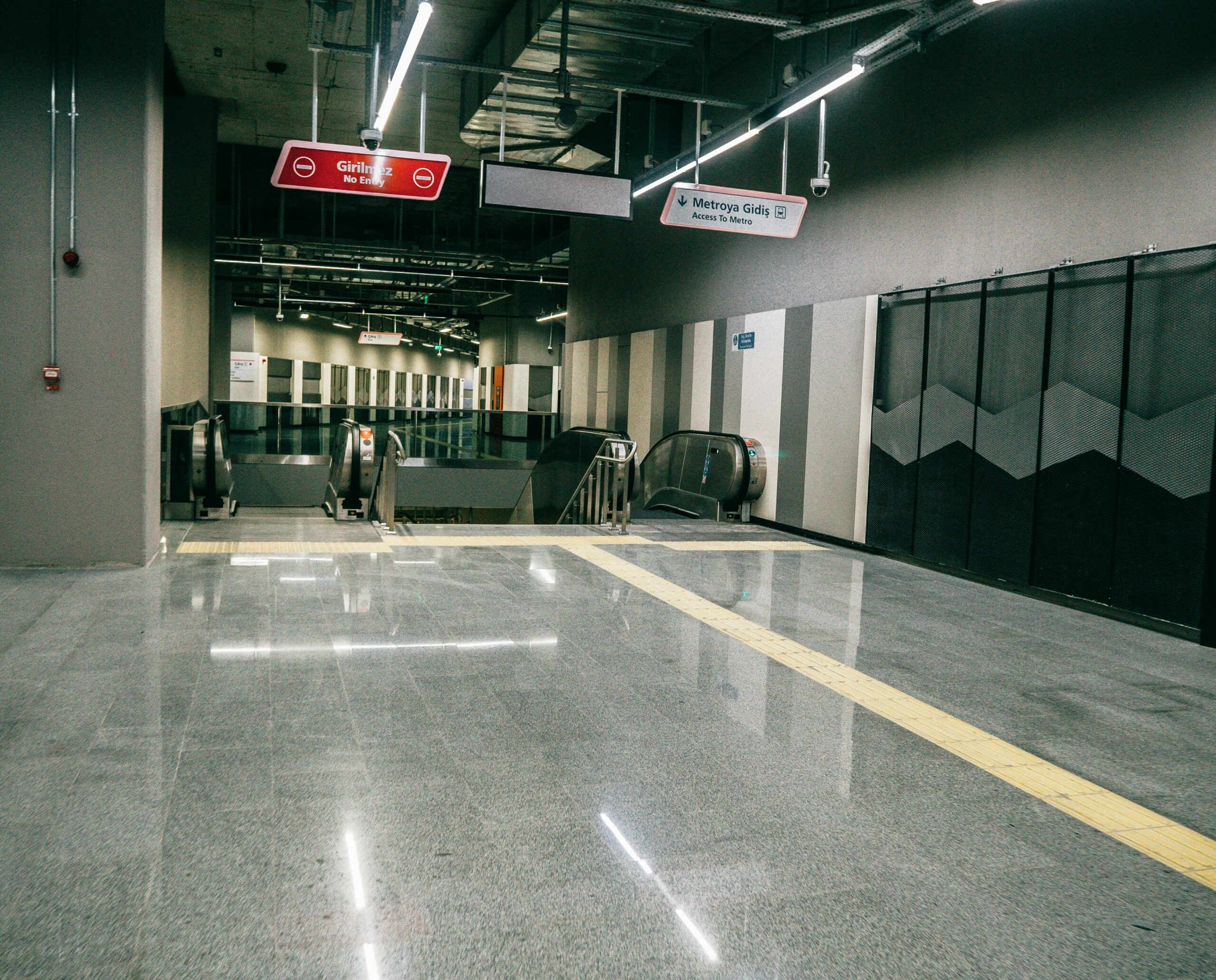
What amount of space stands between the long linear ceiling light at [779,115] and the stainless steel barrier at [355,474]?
408 centimetres

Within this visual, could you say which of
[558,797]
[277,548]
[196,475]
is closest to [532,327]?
[196,475]

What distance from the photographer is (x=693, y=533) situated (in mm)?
9156

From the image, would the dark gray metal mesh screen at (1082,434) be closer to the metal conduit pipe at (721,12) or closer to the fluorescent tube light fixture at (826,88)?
the fluorescent tube light fixture at (826,88)

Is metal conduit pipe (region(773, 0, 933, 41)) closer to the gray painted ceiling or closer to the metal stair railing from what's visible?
the gray painted ceiling

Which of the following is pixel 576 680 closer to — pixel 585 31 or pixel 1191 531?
pixel 1191 531

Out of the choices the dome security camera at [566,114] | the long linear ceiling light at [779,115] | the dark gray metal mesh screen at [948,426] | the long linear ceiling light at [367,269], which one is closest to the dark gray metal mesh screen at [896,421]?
the dark gray metal mesh screen at [948,426]

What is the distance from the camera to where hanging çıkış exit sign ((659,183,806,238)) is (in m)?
7.71

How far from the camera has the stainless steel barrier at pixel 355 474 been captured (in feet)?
35.3

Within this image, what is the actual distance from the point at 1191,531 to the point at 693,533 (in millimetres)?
4549

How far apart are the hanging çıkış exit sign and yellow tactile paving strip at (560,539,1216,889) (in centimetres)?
372

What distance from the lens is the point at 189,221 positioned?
41.5 feet

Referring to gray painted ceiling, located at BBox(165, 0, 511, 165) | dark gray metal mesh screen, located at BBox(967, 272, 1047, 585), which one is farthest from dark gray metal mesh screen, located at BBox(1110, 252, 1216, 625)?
gray painted ceiling, located at BBox(165, 0, 511, 165)

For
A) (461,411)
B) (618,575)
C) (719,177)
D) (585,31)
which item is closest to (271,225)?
(461,411)

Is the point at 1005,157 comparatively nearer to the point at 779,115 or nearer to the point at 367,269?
the point at 779,115
